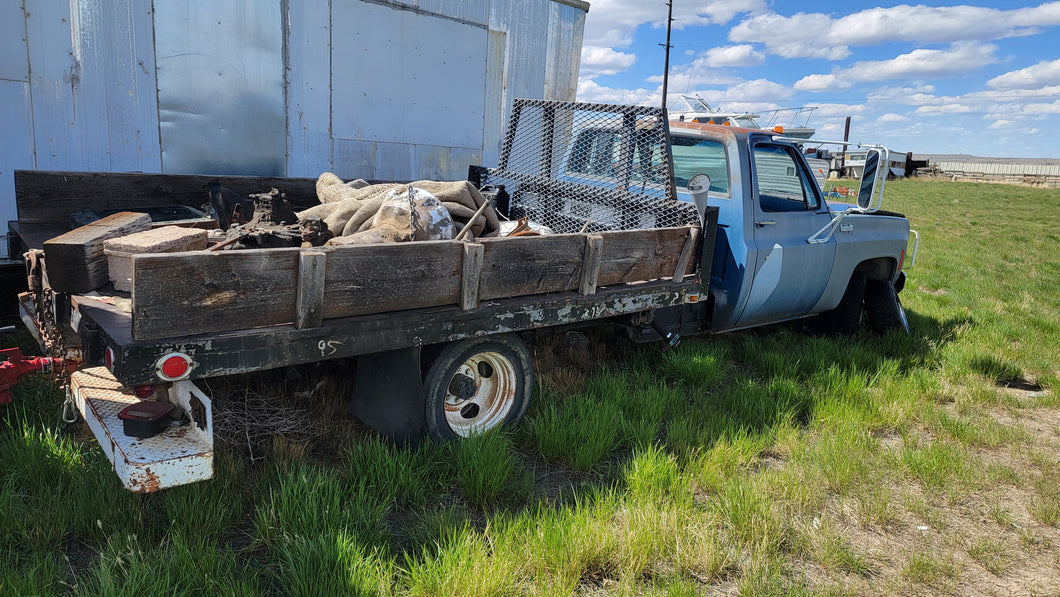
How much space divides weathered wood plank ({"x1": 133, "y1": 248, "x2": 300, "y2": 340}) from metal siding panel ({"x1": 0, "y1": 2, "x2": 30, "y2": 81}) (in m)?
3.41

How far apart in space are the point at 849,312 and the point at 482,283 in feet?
13.5

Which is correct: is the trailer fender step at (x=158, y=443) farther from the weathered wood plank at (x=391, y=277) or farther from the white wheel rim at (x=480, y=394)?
the white wheel rim at (x=480, y=394)

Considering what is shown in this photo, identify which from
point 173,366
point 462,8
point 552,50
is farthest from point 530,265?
point 552,50

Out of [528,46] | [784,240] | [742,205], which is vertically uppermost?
[528,46]

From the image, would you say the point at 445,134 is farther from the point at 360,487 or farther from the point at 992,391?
the point at 992,391

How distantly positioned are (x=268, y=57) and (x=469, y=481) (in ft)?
14.0

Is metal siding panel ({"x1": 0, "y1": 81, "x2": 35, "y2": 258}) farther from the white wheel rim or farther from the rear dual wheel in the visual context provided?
the rear dual wheel

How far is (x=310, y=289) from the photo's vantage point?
2.66 m

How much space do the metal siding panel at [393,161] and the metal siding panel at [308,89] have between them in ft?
1.62

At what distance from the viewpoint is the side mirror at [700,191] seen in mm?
4121

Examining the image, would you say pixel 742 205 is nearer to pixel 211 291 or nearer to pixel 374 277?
pixel 374 277

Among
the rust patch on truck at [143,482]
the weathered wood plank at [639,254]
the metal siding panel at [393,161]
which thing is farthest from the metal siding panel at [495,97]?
the rust patch on truck at [143,482]

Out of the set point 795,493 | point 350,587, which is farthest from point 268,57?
point 795,493

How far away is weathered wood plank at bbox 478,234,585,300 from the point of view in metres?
3.24
